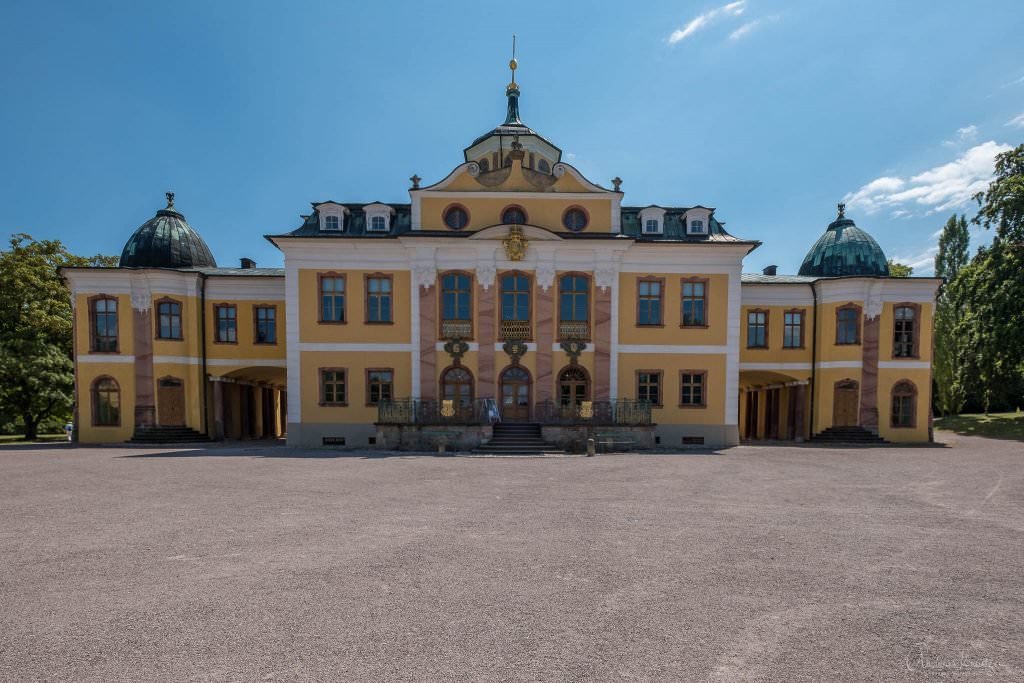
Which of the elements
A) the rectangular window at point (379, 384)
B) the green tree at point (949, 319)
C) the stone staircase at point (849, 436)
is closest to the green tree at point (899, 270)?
the green tree at point (949, 319)

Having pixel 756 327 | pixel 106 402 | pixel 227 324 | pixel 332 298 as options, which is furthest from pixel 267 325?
pixel 756 327

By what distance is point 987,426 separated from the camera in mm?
29578

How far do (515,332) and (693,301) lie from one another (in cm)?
888

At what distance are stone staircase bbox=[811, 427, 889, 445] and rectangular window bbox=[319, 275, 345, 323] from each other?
2493cm

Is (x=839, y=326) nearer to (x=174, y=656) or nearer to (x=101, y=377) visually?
(x=174, y=656)

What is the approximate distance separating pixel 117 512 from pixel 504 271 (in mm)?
16145

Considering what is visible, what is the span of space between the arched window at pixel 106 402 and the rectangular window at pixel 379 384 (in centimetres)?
1254

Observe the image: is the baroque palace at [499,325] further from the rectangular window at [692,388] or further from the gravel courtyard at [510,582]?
the gravel courtyard at [510,582]

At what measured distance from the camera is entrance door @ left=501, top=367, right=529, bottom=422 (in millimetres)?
21594

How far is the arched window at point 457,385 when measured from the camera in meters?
21.8

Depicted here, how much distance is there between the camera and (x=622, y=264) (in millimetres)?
22031

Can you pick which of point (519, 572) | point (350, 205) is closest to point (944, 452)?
point (519, 572)

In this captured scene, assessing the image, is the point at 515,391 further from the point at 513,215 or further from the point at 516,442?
the point at 513,215

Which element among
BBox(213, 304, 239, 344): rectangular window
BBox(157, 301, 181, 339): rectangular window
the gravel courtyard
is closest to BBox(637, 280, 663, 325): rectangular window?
the gravel courtyard
